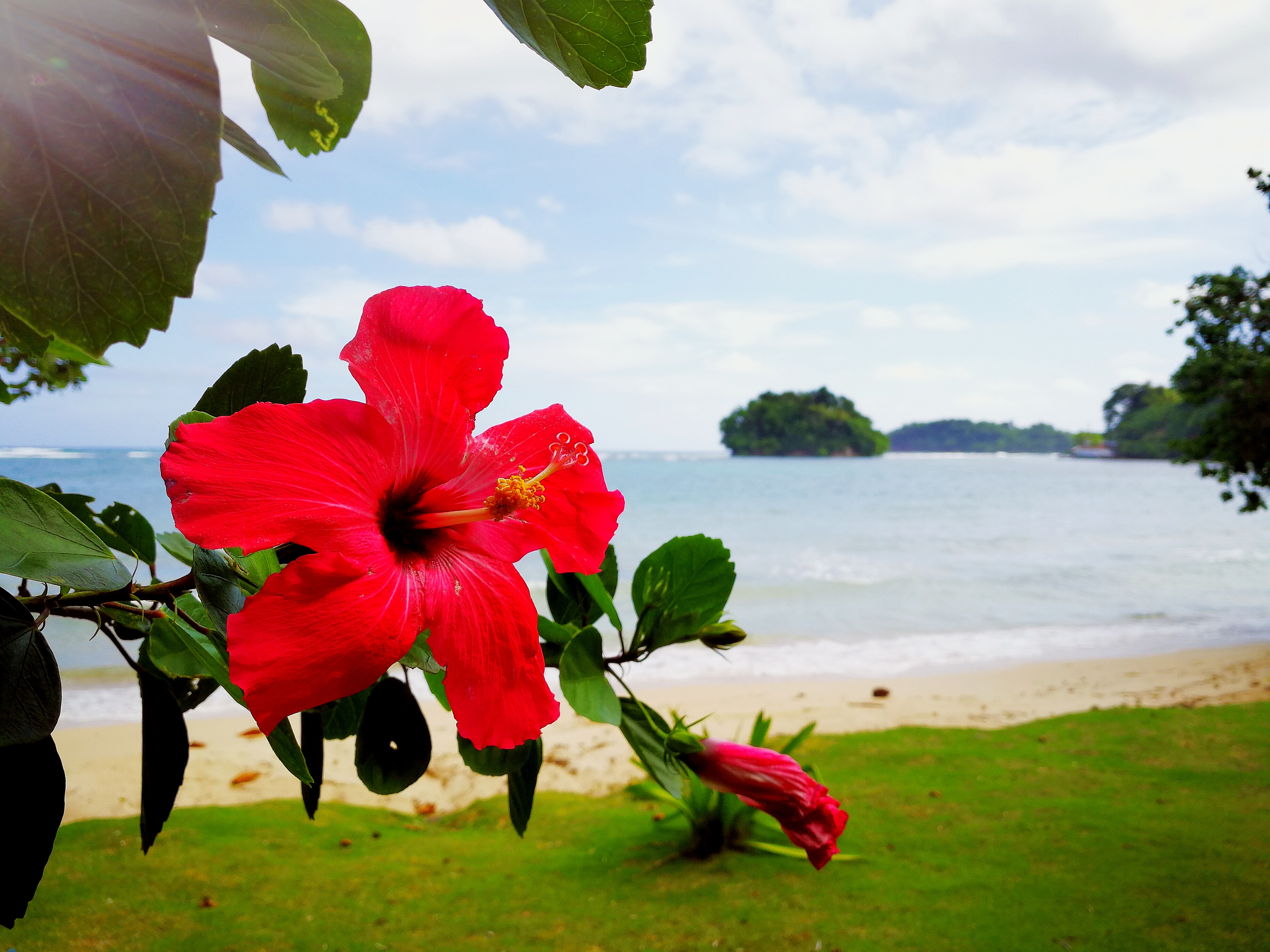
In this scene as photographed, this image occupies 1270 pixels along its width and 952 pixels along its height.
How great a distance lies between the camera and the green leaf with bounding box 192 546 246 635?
44cm

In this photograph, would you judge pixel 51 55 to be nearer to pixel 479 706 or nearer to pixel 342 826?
pixel 479 706

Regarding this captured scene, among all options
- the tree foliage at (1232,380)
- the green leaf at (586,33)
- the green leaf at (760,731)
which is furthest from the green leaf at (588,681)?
the tree foliage at (1232,380)

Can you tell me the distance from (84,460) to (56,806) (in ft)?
186

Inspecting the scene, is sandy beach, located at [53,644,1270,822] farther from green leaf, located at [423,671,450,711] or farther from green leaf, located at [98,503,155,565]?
green leaf, located at [423,671,450,711]

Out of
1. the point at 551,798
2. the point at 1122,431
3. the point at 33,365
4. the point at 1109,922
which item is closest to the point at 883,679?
the point at 551,798

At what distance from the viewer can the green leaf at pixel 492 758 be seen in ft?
2.13

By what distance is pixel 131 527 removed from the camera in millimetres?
828

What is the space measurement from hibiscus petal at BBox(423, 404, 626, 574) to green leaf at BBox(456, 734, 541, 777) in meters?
0.18

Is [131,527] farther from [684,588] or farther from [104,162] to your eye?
[104,162]

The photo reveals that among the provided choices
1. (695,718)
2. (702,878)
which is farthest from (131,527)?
(695,718)

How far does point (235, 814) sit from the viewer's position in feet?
12.2

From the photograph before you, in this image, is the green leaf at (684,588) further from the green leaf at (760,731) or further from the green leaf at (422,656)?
the green leaf at (760,731)

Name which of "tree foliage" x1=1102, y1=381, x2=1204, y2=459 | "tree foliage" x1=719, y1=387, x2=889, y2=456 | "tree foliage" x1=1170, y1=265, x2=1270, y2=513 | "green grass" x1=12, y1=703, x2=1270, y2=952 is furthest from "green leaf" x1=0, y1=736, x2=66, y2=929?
"tree foliage" x1=719, y1=387, x2=889, y2=456

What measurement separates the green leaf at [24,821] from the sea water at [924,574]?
0.34 metres
